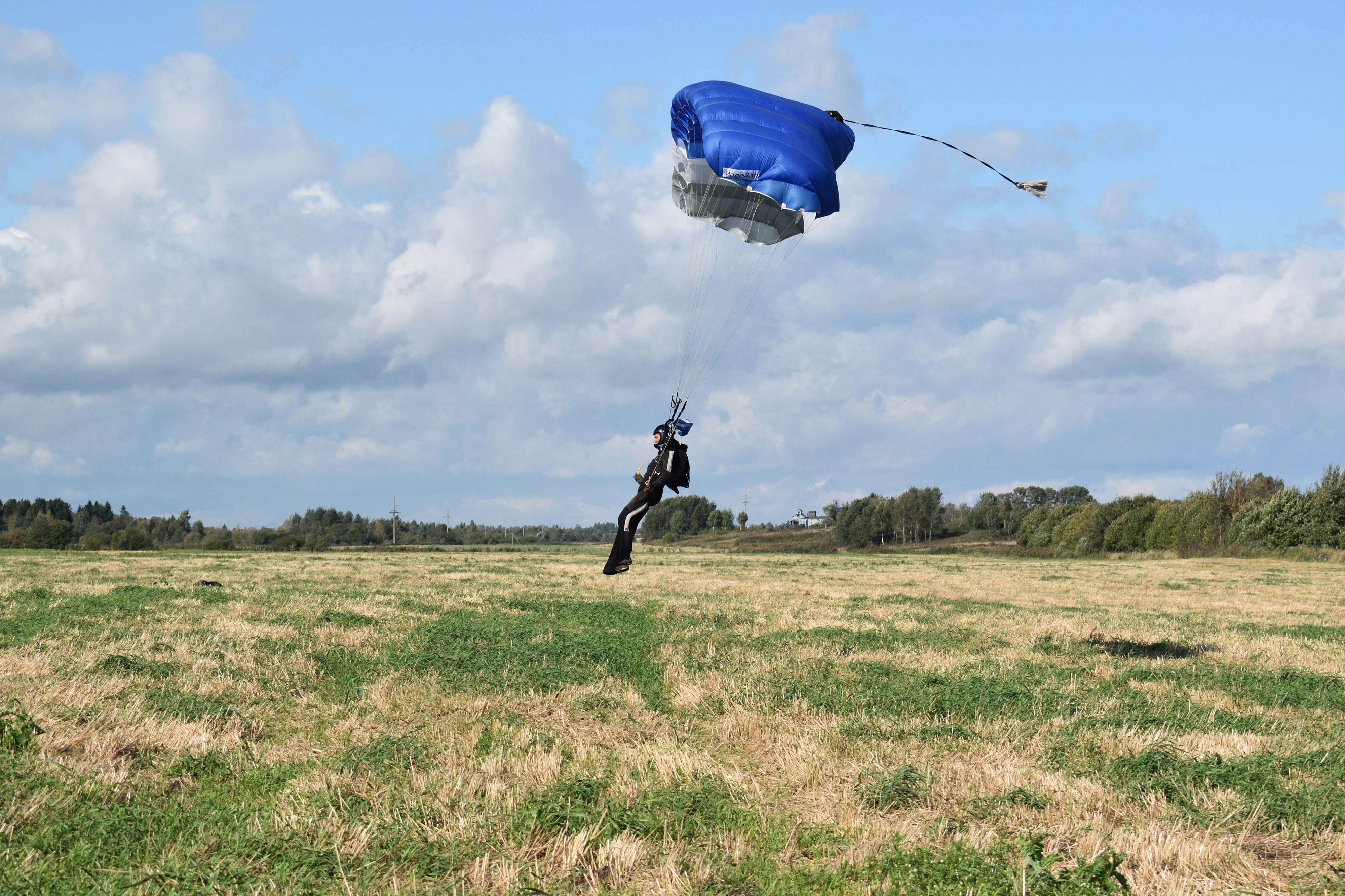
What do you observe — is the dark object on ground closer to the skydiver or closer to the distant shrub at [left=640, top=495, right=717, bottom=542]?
the skydiver

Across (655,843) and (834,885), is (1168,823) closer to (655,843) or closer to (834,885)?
(834,885)

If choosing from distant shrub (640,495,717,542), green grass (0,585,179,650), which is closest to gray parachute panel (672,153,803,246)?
green grass (0,585,179,650)

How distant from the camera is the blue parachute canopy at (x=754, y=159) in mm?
13992

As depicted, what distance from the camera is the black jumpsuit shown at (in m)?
13.9

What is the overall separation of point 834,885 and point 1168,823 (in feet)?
10.4

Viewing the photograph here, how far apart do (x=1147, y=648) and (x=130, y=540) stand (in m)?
84.6

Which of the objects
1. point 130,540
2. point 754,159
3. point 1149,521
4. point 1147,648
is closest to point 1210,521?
point 1149,521

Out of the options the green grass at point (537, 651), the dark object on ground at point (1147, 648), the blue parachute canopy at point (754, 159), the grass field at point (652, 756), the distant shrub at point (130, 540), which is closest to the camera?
the grass field at point (652, 756)

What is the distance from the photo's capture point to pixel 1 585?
24.0 meters

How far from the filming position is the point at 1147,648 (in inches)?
687

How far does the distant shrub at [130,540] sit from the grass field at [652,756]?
68419mm

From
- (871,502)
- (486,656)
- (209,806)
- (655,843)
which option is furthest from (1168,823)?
(871,502)

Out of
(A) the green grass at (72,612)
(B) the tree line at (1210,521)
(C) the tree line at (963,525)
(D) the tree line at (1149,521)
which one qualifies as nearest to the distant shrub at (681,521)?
(C) the tree line at (963,525)

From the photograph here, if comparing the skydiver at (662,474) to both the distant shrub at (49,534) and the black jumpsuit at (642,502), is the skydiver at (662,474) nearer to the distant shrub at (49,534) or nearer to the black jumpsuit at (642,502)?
the black jumpsuit at (642,502)
